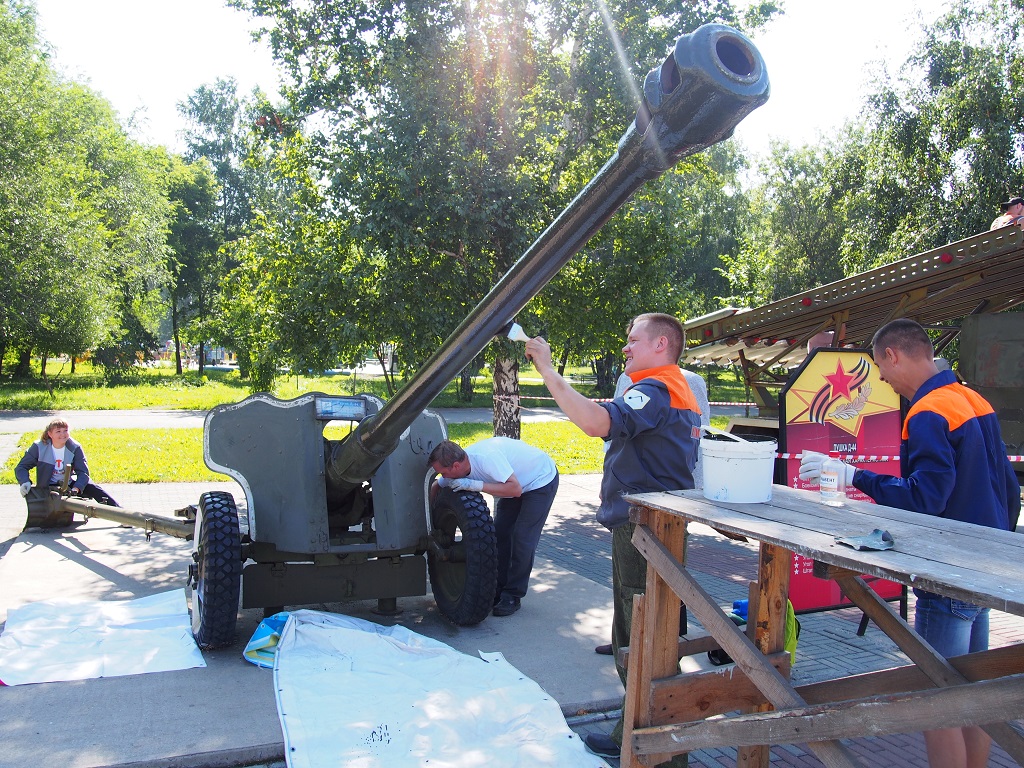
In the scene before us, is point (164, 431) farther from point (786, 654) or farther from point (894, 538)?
point (894, 538)

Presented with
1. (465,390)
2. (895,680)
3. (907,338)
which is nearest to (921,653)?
(895,680)

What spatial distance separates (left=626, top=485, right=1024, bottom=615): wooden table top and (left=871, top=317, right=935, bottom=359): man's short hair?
0.59 metres

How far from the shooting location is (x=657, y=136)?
242cm

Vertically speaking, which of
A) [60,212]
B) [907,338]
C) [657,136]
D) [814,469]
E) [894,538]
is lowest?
[894,538]

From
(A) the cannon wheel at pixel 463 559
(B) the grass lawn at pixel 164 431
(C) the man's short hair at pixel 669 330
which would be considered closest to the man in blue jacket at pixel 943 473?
(C) the man's short hair at pixel 669 330

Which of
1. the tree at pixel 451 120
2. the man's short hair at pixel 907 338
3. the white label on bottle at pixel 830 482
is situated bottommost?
the white label on bottle at pixel 830 482

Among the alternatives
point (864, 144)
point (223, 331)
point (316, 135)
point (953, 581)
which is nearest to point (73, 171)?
point (223, 331)

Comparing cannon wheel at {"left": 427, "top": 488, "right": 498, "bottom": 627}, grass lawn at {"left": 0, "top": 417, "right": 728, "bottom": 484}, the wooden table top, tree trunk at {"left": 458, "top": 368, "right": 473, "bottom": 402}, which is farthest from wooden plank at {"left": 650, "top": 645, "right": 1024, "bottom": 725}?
tree trunk at {"left": 458, "top": 368, "right": 473, "bottom": 402}

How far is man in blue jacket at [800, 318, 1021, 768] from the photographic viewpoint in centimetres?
275

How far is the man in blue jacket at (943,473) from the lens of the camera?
2754 mm

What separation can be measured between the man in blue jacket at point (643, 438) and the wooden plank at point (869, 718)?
678mm

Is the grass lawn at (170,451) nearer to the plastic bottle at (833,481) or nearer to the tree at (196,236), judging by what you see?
the plastic bottle at (833,481)

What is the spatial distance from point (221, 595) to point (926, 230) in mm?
15308

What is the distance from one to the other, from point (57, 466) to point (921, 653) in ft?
24.7
